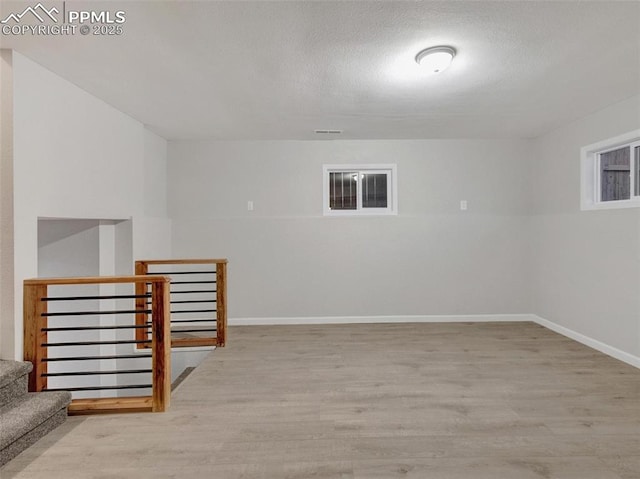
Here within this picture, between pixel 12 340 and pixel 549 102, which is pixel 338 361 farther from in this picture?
pixel 549 102

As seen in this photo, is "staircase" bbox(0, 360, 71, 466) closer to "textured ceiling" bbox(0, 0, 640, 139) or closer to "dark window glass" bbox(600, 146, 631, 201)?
"textured ceiling" bbox(0, 0, 640, 139)

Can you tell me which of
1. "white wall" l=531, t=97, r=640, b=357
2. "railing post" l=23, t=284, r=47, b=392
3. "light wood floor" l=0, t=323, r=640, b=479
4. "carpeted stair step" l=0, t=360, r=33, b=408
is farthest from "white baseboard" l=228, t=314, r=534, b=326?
"carpeted stair step" l=0, t=360, r=33, b=408

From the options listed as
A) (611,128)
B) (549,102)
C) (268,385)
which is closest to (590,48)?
(549,102)

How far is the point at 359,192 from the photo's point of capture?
529 centimetres

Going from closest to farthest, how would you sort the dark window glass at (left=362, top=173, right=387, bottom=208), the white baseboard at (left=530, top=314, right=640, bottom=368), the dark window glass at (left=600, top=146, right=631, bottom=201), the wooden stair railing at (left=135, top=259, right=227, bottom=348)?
the white baseboard at (left=530, top=314, right=640, bottom=368) < the dark window glass at (left=600, top=146, right=631, bottom=201) < the wooden stair railing at (left=135, top=259, right=227, bottom=348) < the dark window glass at (left=362, top=173, right=387, bottom=208)

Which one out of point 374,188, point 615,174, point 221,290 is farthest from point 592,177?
point 221,290

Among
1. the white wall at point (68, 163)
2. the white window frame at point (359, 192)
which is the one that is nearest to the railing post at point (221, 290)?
the white wall at point (68, 163)

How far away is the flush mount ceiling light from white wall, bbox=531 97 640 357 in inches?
81.3

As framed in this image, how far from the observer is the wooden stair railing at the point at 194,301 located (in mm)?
4039

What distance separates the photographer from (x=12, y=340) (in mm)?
2578

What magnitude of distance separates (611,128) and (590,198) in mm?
741

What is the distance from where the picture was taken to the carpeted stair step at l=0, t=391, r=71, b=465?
211cm

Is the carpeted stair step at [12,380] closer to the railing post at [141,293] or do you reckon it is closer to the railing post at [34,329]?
the railing post at [34,329]

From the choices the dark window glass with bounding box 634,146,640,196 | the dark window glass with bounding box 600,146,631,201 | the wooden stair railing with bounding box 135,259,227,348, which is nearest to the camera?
the dark window glass with bounding box 634,146,640,196
